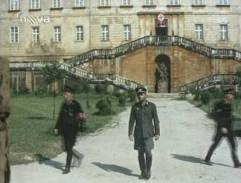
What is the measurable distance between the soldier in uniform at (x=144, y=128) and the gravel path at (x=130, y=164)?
0.36 metres

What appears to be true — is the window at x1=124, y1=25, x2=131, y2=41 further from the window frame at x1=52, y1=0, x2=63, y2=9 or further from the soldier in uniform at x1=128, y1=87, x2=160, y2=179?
the soldier in uniform at x1=128, y1=87, x2=160, y2=179

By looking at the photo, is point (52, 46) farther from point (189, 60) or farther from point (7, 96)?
point (7, 96)

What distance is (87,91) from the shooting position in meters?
43.3

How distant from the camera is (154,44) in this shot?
50.7 m

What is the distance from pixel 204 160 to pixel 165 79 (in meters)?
37.7

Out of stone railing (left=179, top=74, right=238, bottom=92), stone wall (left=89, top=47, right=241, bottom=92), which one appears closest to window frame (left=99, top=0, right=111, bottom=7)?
stone wall (left=89, top=47, right=241, bottom=92)

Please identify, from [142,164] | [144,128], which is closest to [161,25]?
[142,164]

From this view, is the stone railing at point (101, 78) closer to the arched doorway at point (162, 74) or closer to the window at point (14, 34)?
the arched doorway at point (162, 74)

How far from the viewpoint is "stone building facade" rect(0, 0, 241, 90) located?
53.7 metres

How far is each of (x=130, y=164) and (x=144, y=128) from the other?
2138 mm

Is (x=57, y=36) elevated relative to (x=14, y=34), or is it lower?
lower

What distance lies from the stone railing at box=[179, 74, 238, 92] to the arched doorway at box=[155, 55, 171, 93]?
3.35 m

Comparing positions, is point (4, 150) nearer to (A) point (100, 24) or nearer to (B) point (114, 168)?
(B) point (114, 168)

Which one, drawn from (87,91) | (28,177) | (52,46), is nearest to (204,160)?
(28,177)
